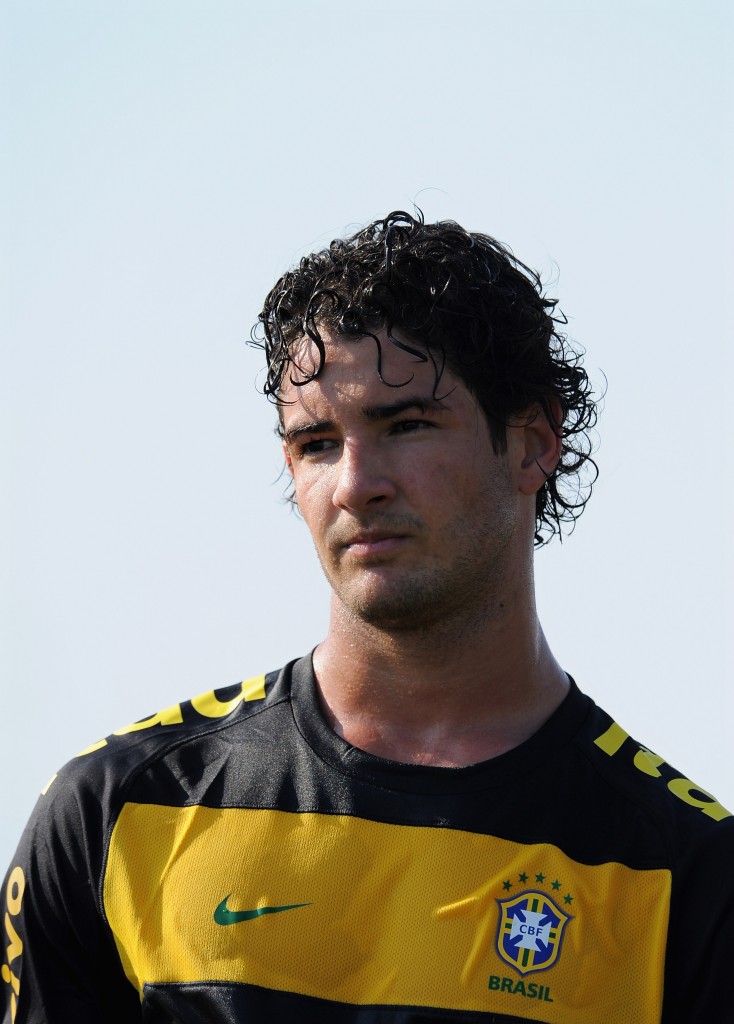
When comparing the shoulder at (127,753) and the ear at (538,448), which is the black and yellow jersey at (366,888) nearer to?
the shoulder at (127,753)

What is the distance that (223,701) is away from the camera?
4.18m

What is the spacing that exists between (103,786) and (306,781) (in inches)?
24.8

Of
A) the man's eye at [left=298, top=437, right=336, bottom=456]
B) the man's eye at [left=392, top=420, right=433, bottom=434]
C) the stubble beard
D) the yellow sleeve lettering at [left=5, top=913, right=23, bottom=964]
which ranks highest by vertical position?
the man's eye at [left=392, top=420, right=433, bottom=434]

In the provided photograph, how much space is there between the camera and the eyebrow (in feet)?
12.2

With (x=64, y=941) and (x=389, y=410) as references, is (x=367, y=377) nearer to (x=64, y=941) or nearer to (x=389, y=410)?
(x=389, y=410)

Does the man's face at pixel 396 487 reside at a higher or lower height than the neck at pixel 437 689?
higher

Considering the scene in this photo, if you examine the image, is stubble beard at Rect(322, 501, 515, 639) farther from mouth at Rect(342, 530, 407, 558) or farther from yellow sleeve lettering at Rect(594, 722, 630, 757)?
→ yellow sleeve lettering at Rect(594, 722, 630, 757)

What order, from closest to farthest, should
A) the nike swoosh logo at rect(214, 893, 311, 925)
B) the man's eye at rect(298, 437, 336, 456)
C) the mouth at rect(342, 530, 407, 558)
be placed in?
1. the nike swoosh logo at rect(214, 893, 311, 925)
2. the mouth at rect(342, 530, 407, 558)
3. the man's eye at rect(298, 437, 336, 456)

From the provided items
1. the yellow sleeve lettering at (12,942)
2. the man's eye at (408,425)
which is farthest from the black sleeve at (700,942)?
the yellow sleeve lettering at (12,942)

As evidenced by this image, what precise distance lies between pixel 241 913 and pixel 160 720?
757mm

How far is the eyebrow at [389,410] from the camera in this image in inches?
147

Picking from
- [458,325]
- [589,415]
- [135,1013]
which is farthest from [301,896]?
[589,415]

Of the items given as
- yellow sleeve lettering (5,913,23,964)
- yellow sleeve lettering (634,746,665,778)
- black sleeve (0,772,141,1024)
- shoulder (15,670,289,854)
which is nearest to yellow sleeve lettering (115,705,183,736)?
shoulder (15,670,289,854)

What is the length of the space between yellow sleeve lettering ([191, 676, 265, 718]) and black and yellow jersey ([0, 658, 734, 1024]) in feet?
0.60
